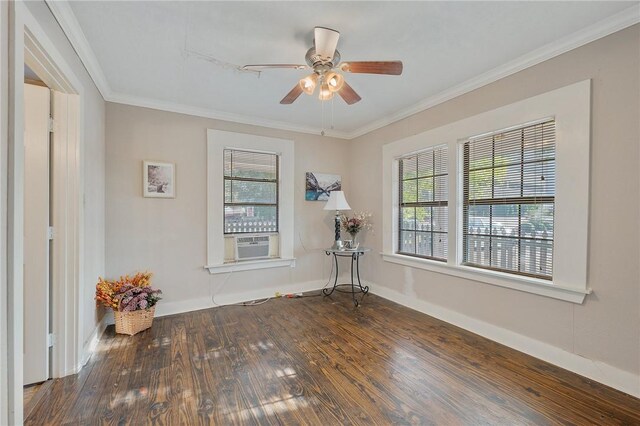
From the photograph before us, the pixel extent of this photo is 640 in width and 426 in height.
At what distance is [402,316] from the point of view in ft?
10.7

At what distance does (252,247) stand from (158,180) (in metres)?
1.42

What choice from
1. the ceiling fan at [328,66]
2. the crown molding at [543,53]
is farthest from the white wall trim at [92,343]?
the crown molding at [543,53]

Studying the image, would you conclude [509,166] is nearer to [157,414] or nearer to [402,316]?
[402,316]

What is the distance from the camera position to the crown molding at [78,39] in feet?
5.64

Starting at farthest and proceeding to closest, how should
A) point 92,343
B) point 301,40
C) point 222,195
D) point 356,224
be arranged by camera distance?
point 356,224, point 222,195, point 92,343, point 301,40

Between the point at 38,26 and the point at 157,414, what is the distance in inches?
89.6

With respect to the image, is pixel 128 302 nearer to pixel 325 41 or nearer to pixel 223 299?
pixel 223 299

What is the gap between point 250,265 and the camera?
152 inches

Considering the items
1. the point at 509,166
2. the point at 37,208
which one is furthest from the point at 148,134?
the point at 509,166

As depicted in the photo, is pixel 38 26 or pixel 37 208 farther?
pixel 37 208

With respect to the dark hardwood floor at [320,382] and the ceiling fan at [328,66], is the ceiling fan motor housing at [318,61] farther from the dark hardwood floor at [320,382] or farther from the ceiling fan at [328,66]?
the dark hardwood floor at [320,382]

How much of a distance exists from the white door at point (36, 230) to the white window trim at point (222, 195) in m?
Answer: 1.64

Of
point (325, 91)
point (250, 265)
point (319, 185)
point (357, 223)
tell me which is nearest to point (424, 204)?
point (357, 223)

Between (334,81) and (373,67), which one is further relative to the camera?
(334,81)
